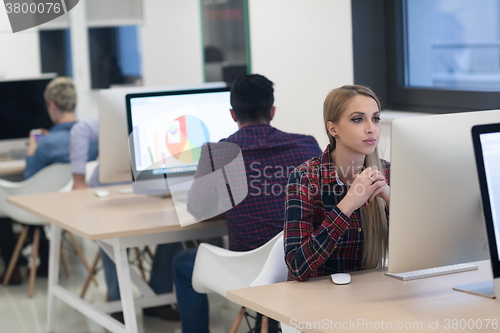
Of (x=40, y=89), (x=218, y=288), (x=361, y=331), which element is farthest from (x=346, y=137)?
(x=40, y=89)

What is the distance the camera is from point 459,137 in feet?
4.90

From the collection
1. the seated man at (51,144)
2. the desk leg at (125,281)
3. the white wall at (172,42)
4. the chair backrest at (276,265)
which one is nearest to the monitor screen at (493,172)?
the chair backrest at (276,265)

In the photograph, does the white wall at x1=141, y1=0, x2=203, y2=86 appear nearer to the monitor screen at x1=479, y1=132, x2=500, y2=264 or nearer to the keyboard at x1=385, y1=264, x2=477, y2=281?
the keyboard at x1=385, y1=264, x2=477, y2=281

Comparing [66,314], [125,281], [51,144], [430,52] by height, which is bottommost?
[66,314]

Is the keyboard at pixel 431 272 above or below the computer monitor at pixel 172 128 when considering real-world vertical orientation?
below

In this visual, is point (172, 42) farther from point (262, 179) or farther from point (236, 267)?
point (236, 267)

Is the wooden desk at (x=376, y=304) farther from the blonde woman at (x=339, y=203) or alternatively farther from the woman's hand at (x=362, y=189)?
the woman's hand at (x=362, y=189)

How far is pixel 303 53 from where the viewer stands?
11.9 ft

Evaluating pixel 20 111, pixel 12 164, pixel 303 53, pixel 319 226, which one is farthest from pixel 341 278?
pixel 20 111

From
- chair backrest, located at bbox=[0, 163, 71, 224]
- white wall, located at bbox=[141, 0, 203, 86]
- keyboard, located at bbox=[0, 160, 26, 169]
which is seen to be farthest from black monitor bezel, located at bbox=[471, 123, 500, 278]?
white wall, located at bbox=[141, 0, 203, 86]

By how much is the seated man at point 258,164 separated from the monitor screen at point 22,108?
251cm

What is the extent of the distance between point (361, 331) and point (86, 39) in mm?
5881

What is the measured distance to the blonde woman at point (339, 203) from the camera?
1687 millimetres

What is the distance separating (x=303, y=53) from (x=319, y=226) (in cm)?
204
